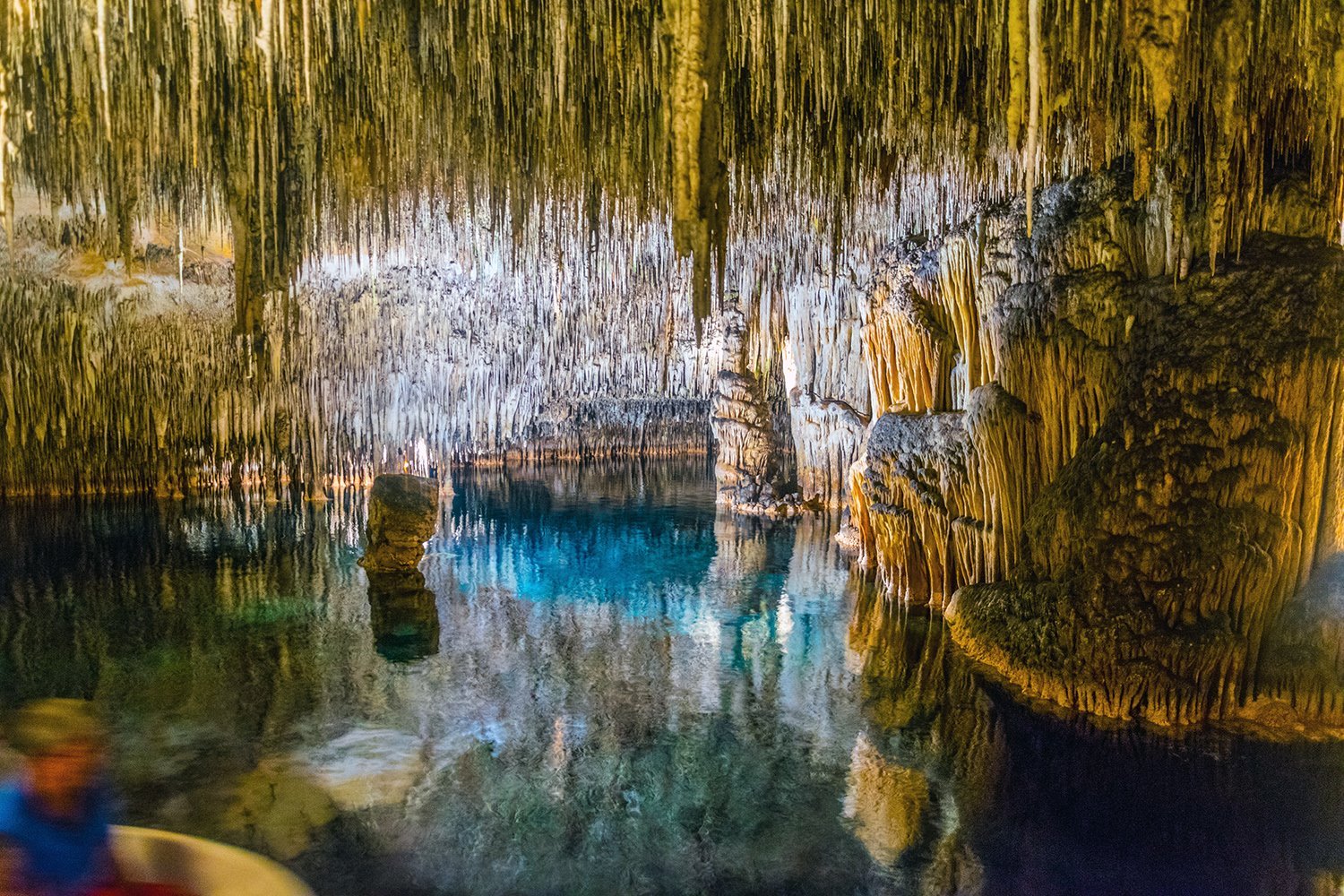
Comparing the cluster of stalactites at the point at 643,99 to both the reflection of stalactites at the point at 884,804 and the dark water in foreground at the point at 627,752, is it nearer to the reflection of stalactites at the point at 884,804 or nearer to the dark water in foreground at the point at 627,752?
the dark water in foreground at the point at 627,752

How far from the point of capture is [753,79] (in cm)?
644

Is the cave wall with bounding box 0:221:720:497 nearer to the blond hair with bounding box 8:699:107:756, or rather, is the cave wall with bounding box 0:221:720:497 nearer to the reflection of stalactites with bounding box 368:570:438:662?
the reflection of stalactites with bounding box 368:570:438:662

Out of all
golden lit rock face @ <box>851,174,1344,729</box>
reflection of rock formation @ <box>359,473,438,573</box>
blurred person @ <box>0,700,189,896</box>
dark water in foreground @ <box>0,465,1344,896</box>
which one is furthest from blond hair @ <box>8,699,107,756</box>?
reflection of rock formation @ <box>359,473,438,573</box>

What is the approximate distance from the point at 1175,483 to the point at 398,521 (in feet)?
25.9

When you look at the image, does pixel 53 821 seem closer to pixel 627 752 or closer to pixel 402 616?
pixel 627 752

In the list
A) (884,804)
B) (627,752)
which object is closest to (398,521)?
(627,752)

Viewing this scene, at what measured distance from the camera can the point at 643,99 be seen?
6734 millimetres

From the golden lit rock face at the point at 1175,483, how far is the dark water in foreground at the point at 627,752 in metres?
0.42

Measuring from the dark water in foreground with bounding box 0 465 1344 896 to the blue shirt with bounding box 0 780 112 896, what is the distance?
5.16ft

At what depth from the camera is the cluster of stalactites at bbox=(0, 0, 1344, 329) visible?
16.4ft

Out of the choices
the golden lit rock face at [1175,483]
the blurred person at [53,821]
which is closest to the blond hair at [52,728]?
the blurred person at [53,821]

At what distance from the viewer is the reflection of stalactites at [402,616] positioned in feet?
24.5

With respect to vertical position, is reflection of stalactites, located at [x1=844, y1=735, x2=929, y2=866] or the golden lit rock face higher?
the golden lit rock face

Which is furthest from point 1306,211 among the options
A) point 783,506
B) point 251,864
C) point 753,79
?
point 783,506
